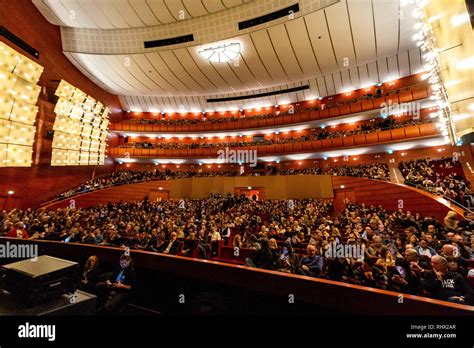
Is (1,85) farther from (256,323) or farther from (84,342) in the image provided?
(256,323)

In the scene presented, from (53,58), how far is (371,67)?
2051cm

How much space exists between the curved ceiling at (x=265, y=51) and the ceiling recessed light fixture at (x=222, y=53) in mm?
384

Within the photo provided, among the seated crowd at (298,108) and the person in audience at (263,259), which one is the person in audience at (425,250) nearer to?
the person in audience at (263,259)

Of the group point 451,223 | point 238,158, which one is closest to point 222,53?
point 238,158

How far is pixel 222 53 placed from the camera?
14.0 meters

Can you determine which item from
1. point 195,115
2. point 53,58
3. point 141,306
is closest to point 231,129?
point 195,115

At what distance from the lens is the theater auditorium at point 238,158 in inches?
105

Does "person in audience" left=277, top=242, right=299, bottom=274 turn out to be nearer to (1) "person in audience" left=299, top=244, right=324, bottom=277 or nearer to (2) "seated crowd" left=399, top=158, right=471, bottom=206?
(1) "person in audience" left=299, top=244, right=324, bottom=277

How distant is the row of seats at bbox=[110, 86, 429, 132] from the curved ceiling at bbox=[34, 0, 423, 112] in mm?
2247

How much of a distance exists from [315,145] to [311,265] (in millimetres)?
14138

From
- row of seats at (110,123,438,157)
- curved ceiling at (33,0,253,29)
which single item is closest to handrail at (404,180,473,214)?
row of seats at (110,123,438,157)

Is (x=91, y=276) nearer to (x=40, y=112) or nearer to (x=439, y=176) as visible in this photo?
(x=40, y=112)

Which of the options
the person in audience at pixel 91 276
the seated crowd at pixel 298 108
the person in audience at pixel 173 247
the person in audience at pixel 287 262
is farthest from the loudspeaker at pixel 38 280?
the seated crowd at pixel 298 108

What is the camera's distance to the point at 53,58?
13.4 meters
